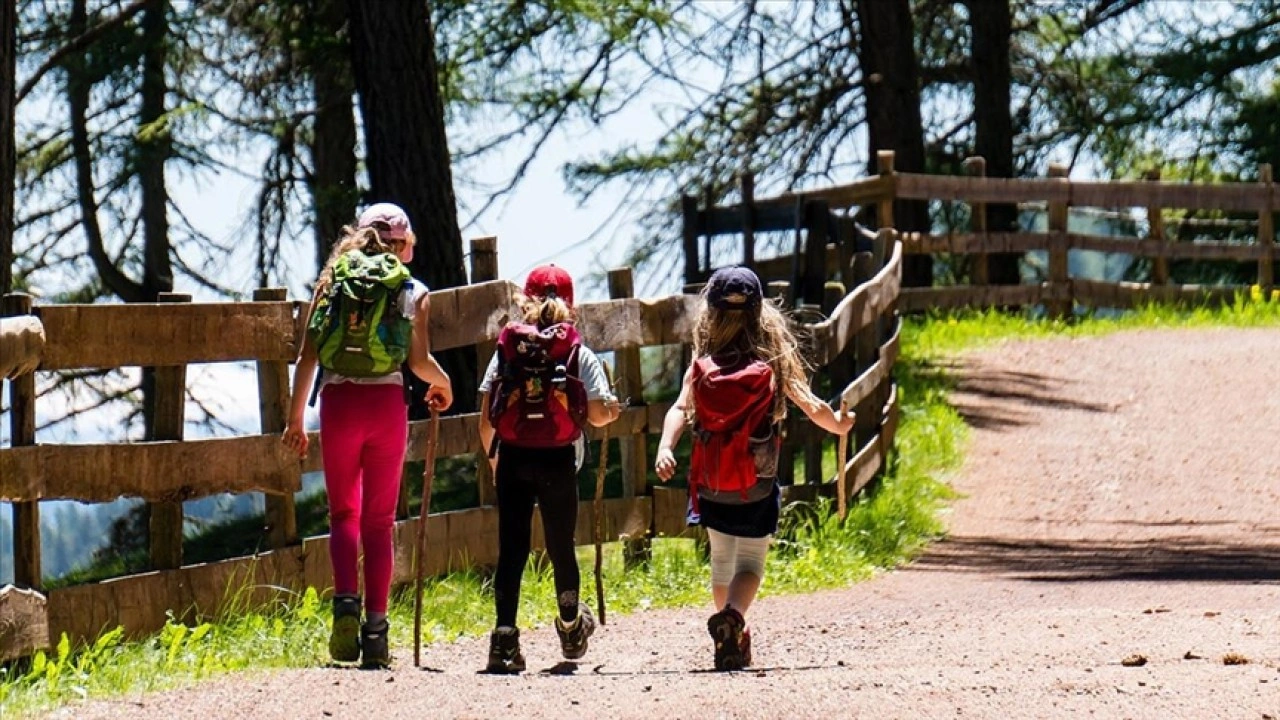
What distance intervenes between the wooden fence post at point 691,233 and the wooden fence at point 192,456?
25.5 feet

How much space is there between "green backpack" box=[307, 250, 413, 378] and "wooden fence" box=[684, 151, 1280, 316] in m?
9.11

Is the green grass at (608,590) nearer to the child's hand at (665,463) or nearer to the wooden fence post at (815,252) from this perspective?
the wooden fence post at (815,252)

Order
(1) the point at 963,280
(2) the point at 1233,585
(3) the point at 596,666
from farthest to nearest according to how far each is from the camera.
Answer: (1) the point at 963,280 → (2) the point at 1233,585 → (3) the point at 596,666

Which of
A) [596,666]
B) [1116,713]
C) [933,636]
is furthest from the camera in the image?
[933,636]

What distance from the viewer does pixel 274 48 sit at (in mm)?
19891

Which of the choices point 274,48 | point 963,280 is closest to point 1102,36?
point 963,280

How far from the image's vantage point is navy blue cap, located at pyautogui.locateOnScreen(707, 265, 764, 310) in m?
7.68

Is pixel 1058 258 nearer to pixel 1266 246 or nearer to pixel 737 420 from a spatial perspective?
pixel 1266 246

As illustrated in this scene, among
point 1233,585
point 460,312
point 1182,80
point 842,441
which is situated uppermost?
point 1182,80

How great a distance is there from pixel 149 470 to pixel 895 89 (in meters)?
14.1

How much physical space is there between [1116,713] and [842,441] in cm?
292

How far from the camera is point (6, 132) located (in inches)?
397

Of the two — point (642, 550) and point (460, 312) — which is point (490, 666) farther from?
point (642, 550)

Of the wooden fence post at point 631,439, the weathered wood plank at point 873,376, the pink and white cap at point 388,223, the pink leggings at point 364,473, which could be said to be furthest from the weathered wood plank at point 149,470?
the weathered wood plank at point 873,376
